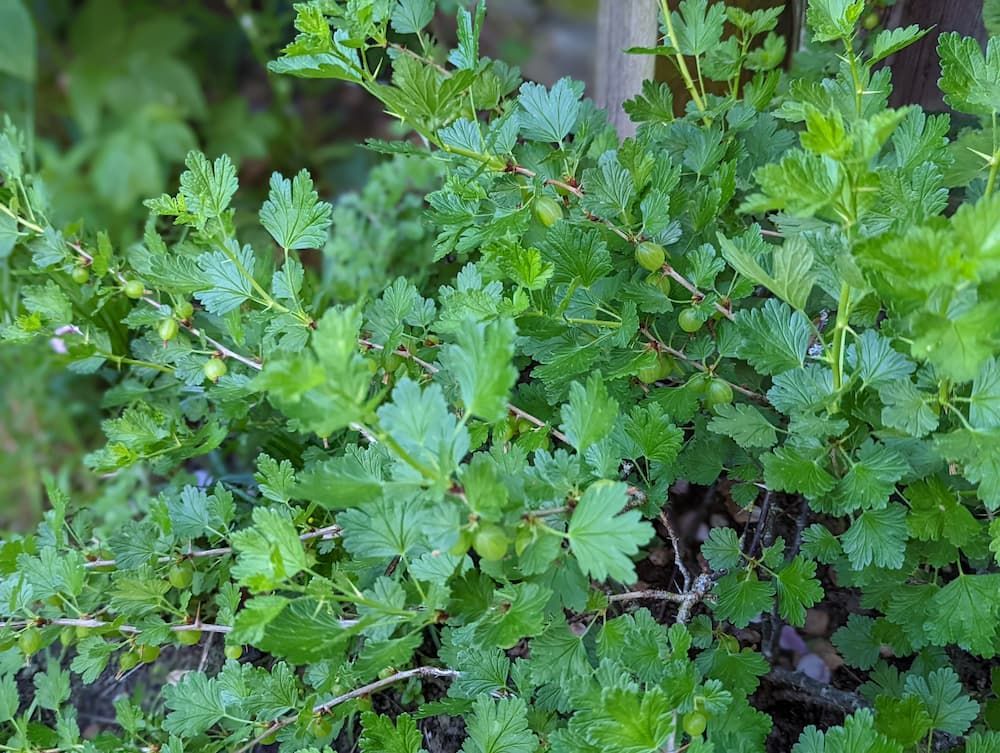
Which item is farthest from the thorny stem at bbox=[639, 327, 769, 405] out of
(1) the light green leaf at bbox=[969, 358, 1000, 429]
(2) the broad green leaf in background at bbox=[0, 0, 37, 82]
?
(2) the broad green leaf in background at bbox=[0, 0, 37, 82]

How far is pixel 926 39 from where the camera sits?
1213 mm

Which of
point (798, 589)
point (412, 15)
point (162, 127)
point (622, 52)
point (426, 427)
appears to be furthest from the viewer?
point (162, 127)

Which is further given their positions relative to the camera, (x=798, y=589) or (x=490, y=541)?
(x=798, y=589)

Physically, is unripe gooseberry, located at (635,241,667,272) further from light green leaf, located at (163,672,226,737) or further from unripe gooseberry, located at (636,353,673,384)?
light green leaf, located at (163,672,226,737)

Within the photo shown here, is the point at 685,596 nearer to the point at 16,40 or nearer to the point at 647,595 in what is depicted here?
the point at 647,595

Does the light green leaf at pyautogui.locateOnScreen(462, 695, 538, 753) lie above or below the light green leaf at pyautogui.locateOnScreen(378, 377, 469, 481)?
below

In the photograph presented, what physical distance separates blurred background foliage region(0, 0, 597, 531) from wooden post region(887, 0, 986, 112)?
72 cm

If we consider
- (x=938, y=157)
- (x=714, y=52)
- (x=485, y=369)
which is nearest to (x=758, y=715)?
(x=485, y=369)

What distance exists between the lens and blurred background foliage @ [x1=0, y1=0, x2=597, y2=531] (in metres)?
1.59

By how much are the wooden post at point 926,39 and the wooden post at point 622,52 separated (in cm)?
35

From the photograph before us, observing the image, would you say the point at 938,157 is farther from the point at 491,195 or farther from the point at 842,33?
the point at 491,195

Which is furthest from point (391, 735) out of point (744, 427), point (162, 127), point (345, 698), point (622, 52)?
point (162, 127)

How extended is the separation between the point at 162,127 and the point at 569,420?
212cm

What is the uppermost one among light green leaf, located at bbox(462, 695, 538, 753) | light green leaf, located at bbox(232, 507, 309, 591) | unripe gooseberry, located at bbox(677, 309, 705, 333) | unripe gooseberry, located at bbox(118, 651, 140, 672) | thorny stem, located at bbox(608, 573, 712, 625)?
unripe gooseberry, located at bbox(677, 309, 705, 333)
